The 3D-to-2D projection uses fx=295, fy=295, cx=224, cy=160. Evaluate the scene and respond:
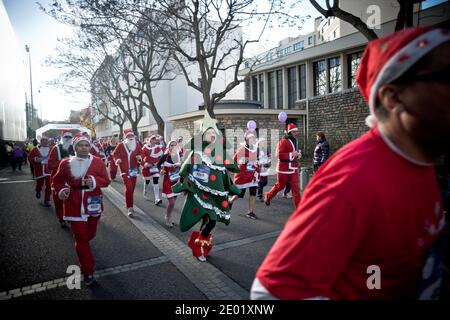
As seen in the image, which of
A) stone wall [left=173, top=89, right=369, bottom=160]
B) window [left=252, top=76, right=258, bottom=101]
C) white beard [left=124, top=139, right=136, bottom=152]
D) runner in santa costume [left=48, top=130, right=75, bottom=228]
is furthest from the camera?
window [left=252, top=76, right=258, bottom=101]

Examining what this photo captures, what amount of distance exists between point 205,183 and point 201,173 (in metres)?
0.17

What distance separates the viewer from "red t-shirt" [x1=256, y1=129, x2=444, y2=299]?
95 cm

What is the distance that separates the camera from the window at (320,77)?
2398cm

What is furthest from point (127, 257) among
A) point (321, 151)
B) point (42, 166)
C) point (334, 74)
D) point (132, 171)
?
point (334, 74)

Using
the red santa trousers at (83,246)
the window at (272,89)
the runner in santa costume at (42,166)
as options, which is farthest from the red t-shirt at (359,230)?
the window at (272,89)

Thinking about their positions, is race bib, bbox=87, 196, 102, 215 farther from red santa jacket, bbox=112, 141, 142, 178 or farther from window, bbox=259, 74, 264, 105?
window, bbox=259, 74, 264, 105

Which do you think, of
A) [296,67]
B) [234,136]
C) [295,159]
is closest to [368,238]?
[295,159]

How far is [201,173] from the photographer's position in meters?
4.57

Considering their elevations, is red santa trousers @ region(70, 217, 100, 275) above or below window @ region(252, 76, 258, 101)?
below

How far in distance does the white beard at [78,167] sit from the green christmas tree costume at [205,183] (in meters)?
1.30

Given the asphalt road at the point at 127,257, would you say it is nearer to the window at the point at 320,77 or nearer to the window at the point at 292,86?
the window at the point at 320,77

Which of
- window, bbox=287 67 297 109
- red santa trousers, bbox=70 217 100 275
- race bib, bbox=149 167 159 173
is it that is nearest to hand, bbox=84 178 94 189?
red santa trousers, bbox=70 217 100 275

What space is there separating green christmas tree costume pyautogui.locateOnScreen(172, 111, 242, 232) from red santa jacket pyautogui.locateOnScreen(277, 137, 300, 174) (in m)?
2.73
